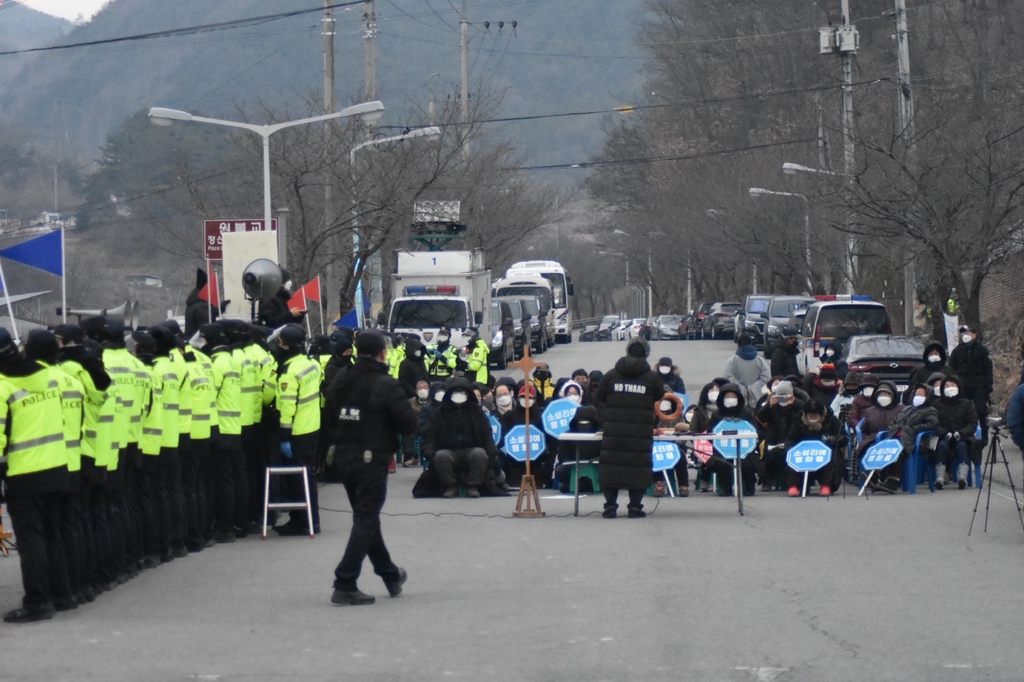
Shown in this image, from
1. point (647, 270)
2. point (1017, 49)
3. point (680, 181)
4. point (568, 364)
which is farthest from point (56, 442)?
point (647, 270)

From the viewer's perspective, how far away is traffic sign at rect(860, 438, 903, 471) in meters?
16.3

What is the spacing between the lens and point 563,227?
163 m

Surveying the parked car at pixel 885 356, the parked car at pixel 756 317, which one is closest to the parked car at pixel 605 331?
the parked car at pixel 756 317

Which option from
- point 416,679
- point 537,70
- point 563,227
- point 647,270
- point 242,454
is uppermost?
point 537,70

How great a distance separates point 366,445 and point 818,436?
26.8 ft

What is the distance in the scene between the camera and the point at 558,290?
200 feet

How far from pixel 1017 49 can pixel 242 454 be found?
32.0 m

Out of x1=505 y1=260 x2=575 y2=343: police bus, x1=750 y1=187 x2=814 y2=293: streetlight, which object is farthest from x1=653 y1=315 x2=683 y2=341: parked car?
x1=750 y1=187 x2=814 y2=293: streetlight

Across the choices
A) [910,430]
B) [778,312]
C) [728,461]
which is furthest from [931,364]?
[778,312]

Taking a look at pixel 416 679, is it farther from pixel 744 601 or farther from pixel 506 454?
pixel 506 454

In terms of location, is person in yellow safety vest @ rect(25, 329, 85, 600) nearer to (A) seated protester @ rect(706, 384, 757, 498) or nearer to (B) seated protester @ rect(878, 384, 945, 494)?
(A) seated protester @ rect(706, 384, 757, 498)

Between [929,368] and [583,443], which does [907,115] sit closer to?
[929,368]

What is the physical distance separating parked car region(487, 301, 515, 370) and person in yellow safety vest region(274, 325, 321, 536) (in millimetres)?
25375

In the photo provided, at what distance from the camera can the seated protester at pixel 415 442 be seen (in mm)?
20500
